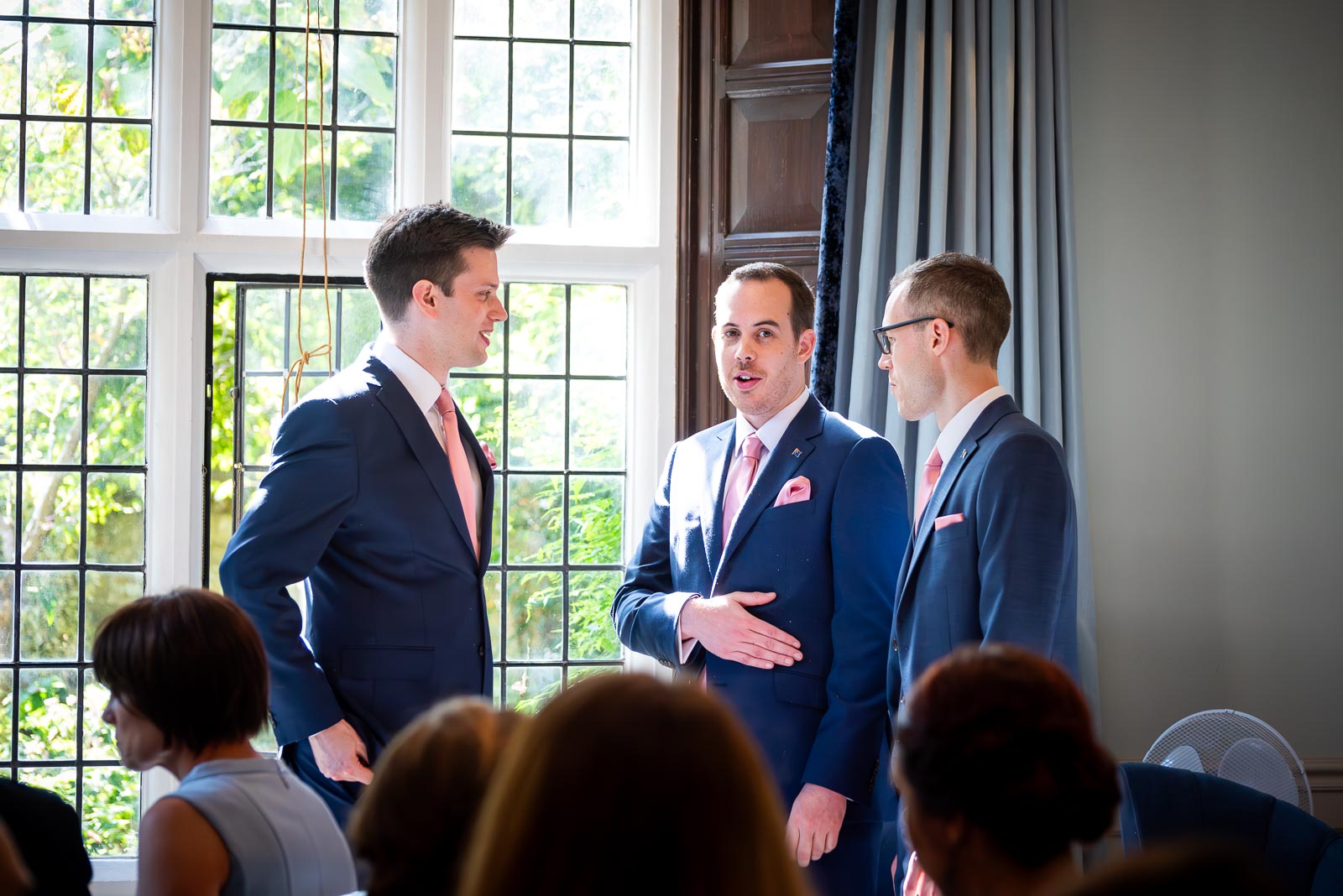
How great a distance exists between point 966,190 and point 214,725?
2.37m

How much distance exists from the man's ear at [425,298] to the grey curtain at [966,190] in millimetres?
1195

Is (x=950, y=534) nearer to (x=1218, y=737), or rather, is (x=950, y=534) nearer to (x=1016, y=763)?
(x=1016, y=763)

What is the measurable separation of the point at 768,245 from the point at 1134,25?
1218mm

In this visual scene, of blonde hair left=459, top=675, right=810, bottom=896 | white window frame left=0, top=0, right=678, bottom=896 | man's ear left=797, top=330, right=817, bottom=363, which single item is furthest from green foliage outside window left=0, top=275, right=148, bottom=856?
blonde hair left=459, top=675, right=810, bottom=896

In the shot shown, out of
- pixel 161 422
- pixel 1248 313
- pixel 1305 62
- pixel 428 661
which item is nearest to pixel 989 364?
pixel 428 661

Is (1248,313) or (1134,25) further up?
(1134,25)

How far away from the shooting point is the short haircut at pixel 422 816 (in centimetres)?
96

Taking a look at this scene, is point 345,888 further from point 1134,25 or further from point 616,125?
point 1134,25

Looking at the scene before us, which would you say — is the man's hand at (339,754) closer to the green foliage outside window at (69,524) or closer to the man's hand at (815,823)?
the man's hand at (815,823)

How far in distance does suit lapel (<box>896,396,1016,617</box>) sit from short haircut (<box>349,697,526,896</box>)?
1.16 m

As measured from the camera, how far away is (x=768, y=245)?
10.6 feet

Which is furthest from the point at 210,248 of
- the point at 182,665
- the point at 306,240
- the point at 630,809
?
the point at 630,809

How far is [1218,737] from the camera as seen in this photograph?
2559 mm

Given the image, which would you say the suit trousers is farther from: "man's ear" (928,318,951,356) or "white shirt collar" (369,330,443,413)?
"white shirt collar" (369,330,443,413)
